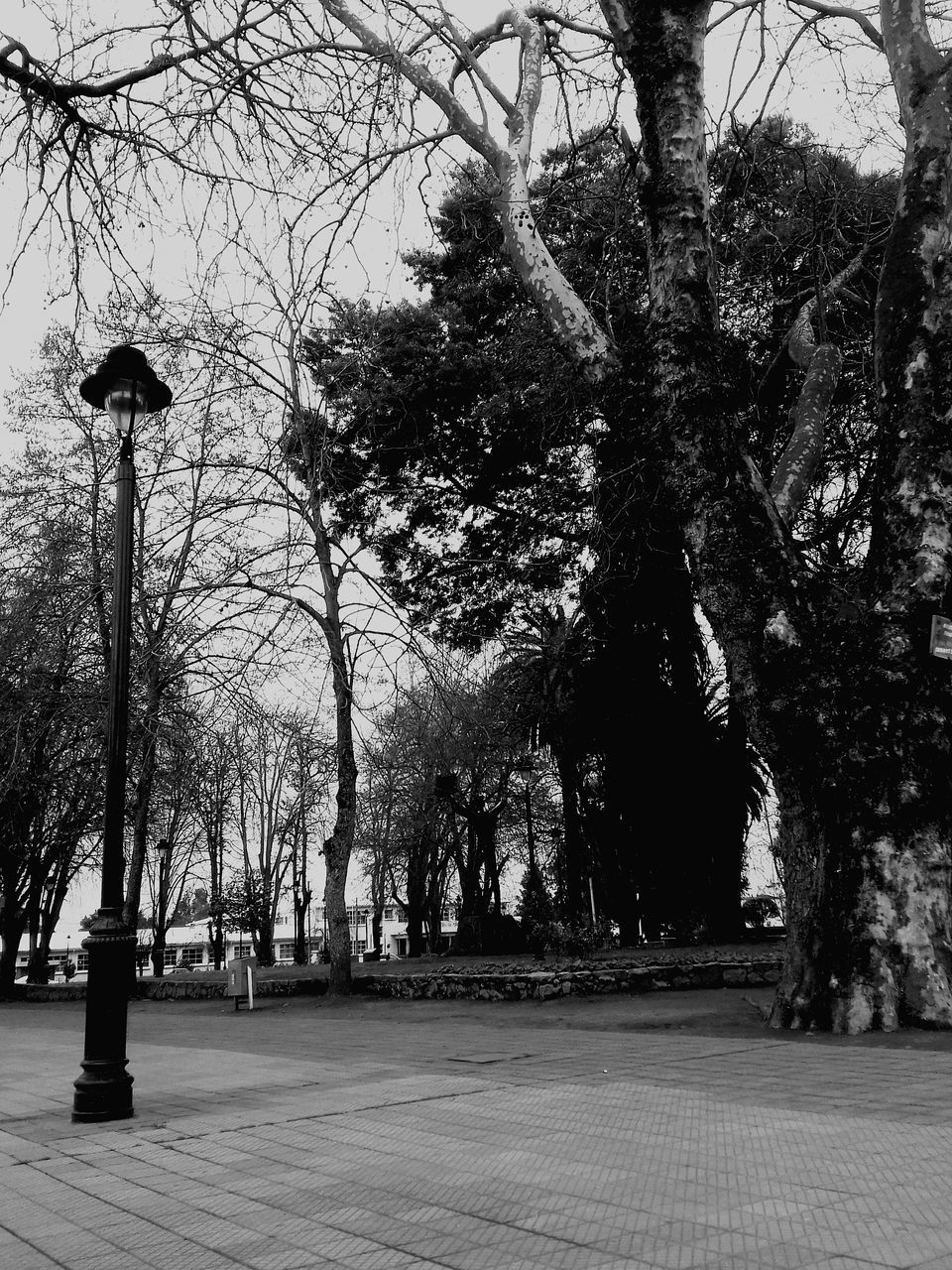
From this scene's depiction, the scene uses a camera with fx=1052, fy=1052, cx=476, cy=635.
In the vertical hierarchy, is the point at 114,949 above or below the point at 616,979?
above

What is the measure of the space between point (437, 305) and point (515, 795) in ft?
70.3

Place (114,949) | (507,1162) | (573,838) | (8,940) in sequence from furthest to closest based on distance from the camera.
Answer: (8,940), (573,838), (114,949), (507,1162)

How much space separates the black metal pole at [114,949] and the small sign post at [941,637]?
6079 mm

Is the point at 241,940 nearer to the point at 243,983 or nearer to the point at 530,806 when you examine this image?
the point at 530,806

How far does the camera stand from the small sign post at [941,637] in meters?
8.29

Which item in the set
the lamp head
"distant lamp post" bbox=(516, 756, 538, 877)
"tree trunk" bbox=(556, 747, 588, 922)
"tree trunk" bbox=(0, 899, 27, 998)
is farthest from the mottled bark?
"tree trunk" bbox=(0, 899, 27, 998)

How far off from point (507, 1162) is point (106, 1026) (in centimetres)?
306

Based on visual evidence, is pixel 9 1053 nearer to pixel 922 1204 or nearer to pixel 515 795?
pixel 922 1204

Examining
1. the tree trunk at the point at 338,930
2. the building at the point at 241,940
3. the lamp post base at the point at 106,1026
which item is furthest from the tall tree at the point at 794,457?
the building at the point at 241,940

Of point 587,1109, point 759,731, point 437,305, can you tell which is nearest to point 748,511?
point 759,731

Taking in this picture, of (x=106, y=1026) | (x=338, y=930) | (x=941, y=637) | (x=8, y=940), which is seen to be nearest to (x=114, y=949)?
(x=106, y=1026)

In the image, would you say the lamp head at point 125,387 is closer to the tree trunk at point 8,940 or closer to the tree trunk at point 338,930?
the tree trunk at point 338,930

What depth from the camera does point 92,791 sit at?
2398cm

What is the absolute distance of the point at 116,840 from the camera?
6836 mm
